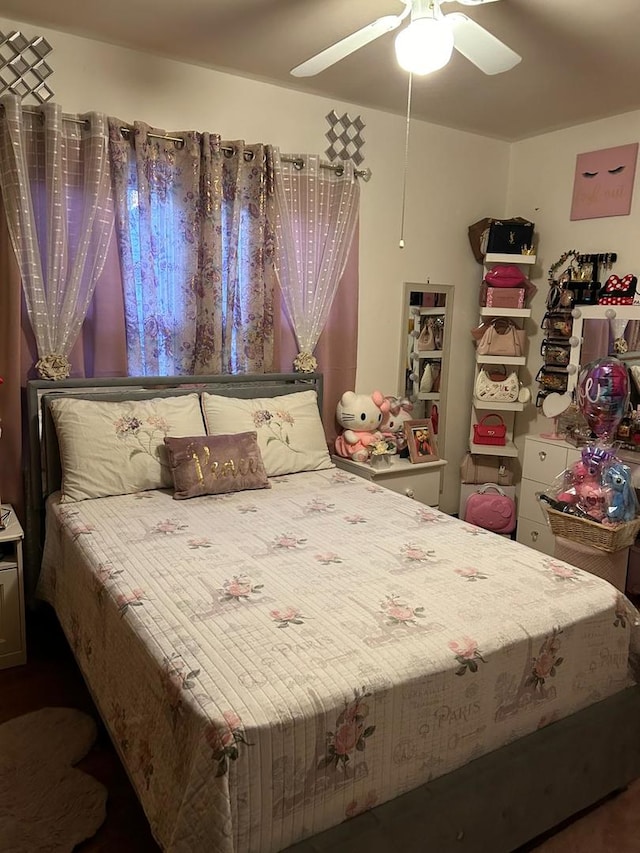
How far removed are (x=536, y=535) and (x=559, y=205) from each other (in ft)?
6.53

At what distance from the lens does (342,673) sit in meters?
1.40

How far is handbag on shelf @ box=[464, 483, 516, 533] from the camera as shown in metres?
3.91

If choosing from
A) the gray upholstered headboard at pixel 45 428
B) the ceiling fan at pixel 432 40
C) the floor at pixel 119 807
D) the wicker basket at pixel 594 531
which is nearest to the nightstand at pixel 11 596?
the floor at pixel 119 807

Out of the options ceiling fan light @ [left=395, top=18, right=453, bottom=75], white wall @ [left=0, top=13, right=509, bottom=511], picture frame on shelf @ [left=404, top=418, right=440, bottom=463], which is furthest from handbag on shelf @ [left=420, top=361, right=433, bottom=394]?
ceiling fan light @ [left=395, top=18, right=453, bottom=75]

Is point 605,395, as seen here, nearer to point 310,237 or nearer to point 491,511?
point 491,511

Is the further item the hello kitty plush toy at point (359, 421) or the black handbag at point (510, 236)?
the black handbag at point (510, 236)

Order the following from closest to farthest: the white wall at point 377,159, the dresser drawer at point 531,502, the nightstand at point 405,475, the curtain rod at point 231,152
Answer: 1. the curtain rod at point 231,152
2. the white wall at point 377,159
3. the nightstand at point 405,475
4. the dresser drawer at point 531,502

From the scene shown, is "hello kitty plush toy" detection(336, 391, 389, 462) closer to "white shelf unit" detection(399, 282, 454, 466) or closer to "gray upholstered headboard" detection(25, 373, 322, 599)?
"white shelf unit" detection(399, 282, 454, 466)

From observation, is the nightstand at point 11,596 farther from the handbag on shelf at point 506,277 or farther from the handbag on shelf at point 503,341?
the handbag on shelf at point 506,277

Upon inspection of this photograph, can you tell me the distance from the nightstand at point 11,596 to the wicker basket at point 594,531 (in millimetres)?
2251

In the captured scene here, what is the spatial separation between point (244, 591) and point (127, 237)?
1.79 m

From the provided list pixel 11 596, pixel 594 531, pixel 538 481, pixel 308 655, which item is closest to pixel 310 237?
pixel 538 481

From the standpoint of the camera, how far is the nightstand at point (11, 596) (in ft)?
7.97

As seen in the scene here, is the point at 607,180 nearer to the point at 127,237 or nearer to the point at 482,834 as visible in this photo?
the point at 127,237
